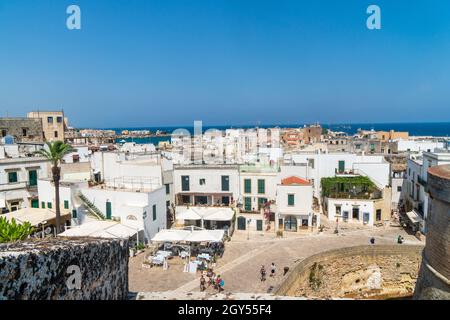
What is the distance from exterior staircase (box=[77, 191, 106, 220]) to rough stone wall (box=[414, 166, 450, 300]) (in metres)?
22.6

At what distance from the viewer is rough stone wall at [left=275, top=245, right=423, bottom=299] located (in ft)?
79.0

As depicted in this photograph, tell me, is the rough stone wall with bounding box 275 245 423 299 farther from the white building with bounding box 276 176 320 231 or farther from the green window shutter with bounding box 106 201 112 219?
the green window shutter with bounding box 106 201 112 219

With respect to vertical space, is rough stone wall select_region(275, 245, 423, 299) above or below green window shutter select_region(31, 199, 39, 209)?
below

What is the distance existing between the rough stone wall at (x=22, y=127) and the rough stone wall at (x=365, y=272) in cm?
4907

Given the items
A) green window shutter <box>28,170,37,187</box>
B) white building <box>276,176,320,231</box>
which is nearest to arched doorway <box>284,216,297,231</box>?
white building <box>276,176,320,231</box>

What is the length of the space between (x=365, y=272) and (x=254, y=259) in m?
8.97

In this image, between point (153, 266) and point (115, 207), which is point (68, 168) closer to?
point (115, 207)

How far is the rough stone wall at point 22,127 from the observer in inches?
2046

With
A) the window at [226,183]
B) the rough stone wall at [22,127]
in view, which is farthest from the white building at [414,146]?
the rough stone wall at [22,127]

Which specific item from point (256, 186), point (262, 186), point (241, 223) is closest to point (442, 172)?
point (241, 223)

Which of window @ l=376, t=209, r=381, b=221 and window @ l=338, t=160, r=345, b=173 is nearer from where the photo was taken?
window @ l=376, t=209, r=381, b=221

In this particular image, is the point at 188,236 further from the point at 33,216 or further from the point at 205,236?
the point at 33,216

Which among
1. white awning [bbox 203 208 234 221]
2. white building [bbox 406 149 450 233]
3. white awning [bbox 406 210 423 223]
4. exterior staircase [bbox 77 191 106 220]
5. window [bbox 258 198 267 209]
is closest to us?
exterior staircase [bbox 77 191 106 220]

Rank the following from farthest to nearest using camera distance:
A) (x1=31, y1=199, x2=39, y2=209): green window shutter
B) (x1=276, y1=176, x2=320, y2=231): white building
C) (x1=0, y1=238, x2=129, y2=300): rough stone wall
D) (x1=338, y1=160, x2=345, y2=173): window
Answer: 1. (x1=338, y1=160, x2=345, y2=173): window
2. (x1=31, y1=199, x2=39, y2=209): green window shutter
3. (x1=276, y1=176, x2=320, y2=231): white building
4. (x1=0, y1=238, x2=129, y2=300): rough stone wall
